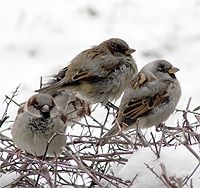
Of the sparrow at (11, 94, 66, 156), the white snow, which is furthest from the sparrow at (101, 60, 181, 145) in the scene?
the white snow

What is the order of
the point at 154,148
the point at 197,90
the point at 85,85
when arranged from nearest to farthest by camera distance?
the point at 154,148
the point at 85,85
the point at 197,90

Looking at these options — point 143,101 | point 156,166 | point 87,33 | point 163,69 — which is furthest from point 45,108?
point 87,33

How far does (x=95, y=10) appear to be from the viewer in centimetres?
880

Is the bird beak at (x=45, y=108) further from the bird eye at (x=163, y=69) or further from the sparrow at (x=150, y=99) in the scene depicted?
the bird eye at (x=163, y=69)

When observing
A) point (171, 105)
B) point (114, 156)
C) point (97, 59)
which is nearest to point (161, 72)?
point (171, 105)

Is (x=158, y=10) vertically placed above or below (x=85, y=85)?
above

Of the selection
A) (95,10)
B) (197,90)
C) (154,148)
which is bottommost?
(154,148)

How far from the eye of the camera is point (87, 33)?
27.3ft

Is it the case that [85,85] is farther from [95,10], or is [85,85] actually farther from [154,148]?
[95,10]

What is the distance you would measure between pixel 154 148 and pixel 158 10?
6.09 m

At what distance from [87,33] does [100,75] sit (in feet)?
11.6

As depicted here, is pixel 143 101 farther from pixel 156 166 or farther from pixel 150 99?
pixel 156 166

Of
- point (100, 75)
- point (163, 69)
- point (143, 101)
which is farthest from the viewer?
point (100, 75)

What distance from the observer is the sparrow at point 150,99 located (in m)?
4.38
